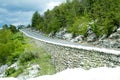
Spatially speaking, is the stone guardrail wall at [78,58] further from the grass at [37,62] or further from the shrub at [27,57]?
the shrub at [27,57]

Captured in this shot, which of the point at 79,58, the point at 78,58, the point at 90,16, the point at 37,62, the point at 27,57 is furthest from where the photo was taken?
the point at 90,16

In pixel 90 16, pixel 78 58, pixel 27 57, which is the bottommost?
pixel 27 57

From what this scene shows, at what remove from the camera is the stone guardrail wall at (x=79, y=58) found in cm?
2212

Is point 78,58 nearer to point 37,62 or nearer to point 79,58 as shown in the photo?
point 79,58

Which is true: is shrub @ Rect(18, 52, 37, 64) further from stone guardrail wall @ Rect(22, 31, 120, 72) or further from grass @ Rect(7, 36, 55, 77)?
stone guardrail wall @ Rect(22, 31, 120, 72)

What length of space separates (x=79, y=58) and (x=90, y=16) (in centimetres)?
4583

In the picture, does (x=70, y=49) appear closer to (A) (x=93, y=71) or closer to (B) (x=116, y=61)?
(B) (x=116, y=61)

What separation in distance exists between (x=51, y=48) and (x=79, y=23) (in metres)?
32.2

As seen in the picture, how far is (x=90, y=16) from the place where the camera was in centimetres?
7562

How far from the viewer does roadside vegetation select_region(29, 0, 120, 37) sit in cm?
5791

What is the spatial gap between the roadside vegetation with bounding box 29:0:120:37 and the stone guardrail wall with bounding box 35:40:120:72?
48.5 ft

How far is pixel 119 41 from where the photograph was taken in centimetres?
4888

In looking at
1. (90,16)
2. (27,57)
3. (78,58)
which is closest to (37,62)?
(27,57)

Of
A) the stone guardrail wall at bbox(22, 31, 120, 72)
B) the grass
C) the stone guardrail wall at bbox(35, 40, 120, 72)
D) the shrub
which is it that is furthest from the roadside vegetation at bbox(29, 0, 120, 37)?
the stone guardrail wall at bbox(22, 31, 120, 72)
